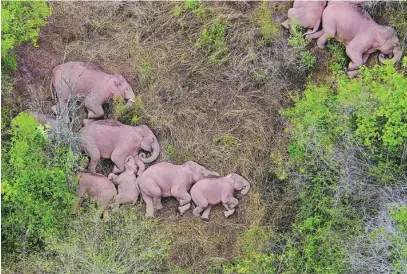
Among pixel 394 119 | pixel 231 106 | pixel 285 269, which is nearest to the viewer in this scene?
pixel 394 119

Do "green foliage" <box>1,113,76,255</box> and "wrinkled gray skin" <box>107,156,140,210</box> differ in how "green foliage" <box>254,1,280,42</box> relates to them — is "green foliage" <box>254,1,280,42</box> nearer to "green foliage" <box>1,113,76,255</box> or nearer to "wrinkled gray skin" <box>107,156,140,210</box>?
"wrinkled gray skin" <box>107,156,140,210</box>

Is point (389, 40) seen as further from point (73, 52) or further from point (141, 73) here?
point (73, 52)

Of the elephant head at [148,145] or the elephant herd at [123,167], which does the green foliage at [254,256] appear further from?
the elephant head at [148,145]

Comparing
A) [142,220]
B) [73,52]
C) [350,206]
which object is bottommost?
[142,220]

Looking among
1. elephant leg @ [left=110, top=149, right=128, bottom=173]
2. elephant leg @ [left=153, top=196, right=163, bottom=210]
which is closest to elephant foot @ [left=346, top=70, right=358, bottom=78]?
elephant leg @ [left=153, top=196, right=163, bottom=210]

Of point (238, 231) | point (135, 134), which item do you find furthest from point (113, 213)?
point (238, 231)

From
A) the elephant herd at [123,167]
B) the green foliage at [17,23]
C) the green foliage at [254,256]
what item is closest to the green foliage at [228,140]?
the elephant herd at [123,167]

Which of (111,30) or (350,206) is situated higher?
(111,30)

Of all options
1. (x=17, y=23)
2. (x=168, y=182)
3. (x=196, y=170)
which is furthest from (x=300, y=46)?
(x=17, y=23)
